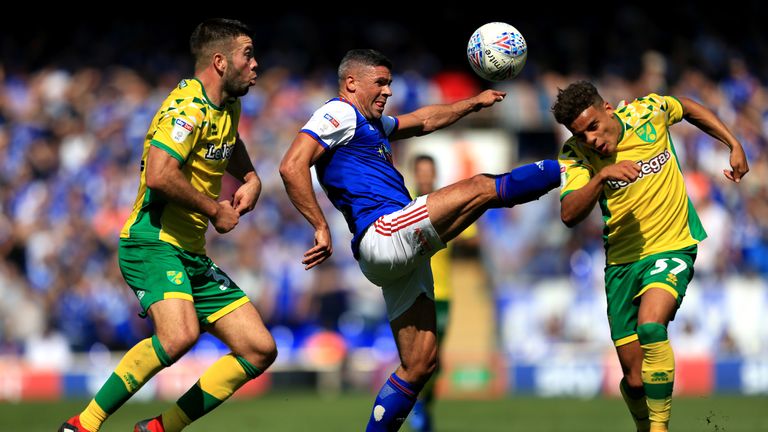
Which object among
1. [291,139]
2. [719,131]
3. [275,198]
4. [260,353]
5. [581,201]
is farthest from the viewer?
[291,139]

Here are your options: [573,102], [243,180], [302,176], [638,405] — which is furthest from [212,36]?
[638,405]

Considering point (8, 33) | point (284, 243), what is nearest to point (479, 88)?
point (284, 243)

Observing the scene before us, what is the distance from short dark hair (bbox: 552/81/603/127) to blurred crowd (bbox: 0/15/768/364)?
891 cm

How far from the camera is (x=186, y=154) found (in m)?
6.91

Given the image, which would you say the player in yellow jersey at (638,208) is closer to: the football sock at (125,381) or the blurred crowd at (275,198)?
the football sock at (125,381)

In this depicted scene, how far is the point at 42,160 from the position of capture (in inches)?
706

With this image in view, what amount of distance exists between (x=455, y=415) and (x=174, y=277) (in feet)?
20.3

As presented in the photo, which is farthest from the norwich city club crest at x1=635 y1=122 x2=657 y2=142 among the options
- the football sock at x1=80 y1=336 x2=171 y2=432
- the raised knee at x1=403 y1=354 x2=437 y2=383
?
the football sock at x1=80 y1=336 x2=171 y2=432

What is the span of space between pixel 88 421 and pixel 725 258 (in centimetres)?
1161

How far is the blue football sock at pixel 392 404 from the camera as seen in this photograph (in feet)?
24.0

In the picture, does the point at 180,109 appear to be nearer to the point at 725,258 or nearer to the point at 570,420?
the point at 570,420

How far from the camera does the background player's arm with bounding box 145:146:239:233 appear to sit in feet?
22.3

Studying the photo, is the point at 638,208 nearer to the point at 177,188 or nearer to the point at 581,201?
the point at 581,201

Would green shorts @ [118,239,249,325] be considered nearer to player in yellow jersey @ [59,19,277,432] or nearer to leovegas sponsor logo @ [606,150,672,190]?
player in yellow jersey @ [59,19,277,432]
